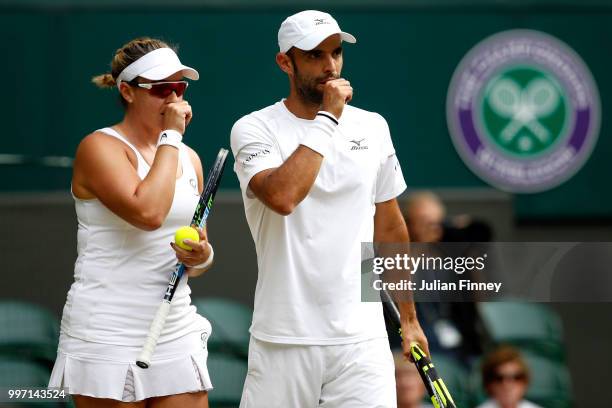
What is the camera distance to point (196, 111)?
6.43 metres

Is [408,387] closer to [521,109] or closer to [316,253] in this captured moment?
[316,253]

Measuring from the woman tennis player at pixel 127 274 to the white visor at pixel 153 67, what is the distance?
11cm

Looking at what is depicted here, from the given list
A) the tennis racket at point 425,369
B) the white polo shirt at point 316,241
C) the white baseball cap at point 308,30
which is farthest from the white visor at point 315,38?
the tennis racket at point 425,369

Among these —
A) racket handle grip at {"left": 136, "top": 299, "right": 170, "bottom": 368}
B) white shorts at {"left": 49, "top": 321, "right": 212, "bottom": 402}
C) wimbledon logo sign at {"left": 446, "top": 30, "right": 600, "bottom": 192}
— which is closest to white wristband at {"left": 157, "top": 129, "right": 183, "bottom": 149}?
racket handle grip at {"left": 136, "top": 299, "right": 170, "bottom": 368}

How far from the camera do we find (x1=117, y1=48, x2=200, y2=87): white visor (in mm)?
3371

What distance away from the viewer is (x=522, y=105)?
651 centimetres

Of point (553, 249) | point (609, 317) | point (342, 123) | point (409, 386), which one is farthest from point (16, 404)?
point (609, 317)

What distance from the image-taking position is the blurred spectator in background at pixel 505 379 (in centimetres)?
487

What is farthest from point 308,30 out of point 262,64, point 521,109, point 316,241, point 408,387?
point 521,109

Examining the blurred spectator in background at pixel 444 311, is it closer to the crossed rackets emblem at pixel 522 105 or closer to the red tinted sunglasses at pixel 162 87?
the crossed rackets emblem at pixel 522 105

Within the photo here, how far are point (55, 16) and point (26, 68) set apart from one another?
309 millimetres

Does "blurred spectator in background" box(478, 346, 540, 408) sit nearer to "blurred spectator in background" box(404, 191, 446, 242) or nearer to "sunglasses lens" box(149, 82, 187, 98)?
"blurred spectator in background" box(404, 191, 446, 242)

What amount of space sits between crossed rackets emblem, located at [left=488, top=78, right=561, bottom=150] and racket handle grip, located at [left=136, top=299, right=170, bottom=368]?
141 inches

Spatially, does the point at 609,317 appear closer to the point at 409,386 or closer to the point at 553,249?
the point at 553,249
